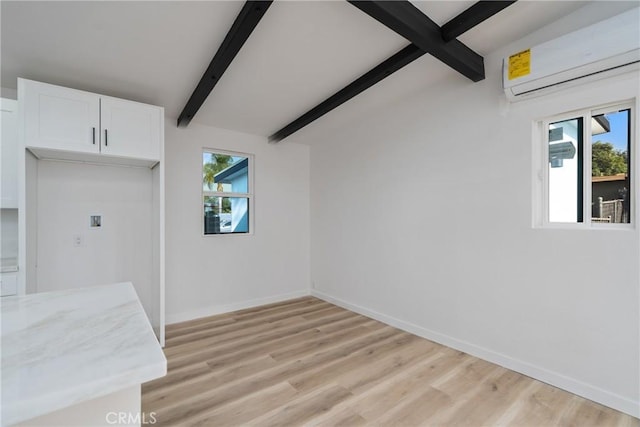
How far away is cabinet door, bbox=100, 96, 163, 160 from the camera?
2.66 meters

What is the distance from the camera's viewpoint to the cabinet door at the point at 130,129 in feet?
8.73

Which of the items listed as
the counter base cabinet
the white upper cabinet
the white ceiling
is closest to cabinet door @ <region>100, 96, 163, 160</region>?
the white upper cabinet

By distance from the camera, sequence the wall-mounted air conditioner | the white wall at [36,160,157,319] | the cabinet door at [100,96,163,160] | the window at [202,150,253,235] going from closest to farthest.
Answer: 1. the wall-mounted air conditioner
2. the cabinet door at [100,96,163,160]
3. the white wall at [36,160,157,319]
4. the window at [202,150,253,235]

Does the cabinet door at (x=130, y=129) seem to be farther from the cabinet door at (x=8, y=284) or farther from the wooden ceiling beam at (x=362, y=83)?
the wooden ceiling beam at (x=362, y=83)

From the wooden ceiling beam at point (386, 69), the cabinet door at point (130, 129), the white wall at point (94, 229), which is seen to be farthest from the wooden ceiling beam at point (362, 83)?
the white wall at point (94, 229)

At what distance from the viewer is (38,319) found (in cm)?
94

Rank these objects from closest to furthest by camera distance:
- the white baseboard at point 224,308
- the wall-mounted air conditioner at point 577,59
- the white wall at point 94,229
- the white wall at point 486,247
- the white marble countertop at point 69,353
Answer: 1. the white marble countertop at point 69,353
2. the wall-mounted air conditioner at point 577,59
3. the white wall at point 486,247
4. the white wall at point 94,229
5. the white baseboard at point 224,308

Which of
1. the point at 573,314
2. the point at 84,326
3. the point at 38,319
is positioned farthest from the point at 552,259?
the point at 38,319

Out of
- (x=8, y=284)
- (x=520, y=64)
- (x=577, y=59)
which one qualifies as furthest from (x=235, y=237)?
Result: (x=577, y=59)

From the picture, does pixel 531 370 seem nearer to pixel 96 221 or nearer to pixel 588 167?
pixel 588 167

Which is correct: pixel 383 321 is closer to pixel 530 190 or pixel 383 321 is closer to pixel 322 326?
pixel 322 326

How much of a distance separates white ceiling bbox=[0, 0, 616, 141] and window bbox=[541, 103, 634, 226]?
798 mm

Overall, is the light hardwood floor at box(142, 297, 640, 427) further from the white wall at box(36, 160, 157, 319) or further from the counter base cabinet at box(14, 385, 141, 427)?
the counter base cabinet at box(14, 385, 141, 427)

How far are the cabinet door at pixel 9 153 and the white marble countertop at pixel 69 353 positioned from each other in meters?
1.97
